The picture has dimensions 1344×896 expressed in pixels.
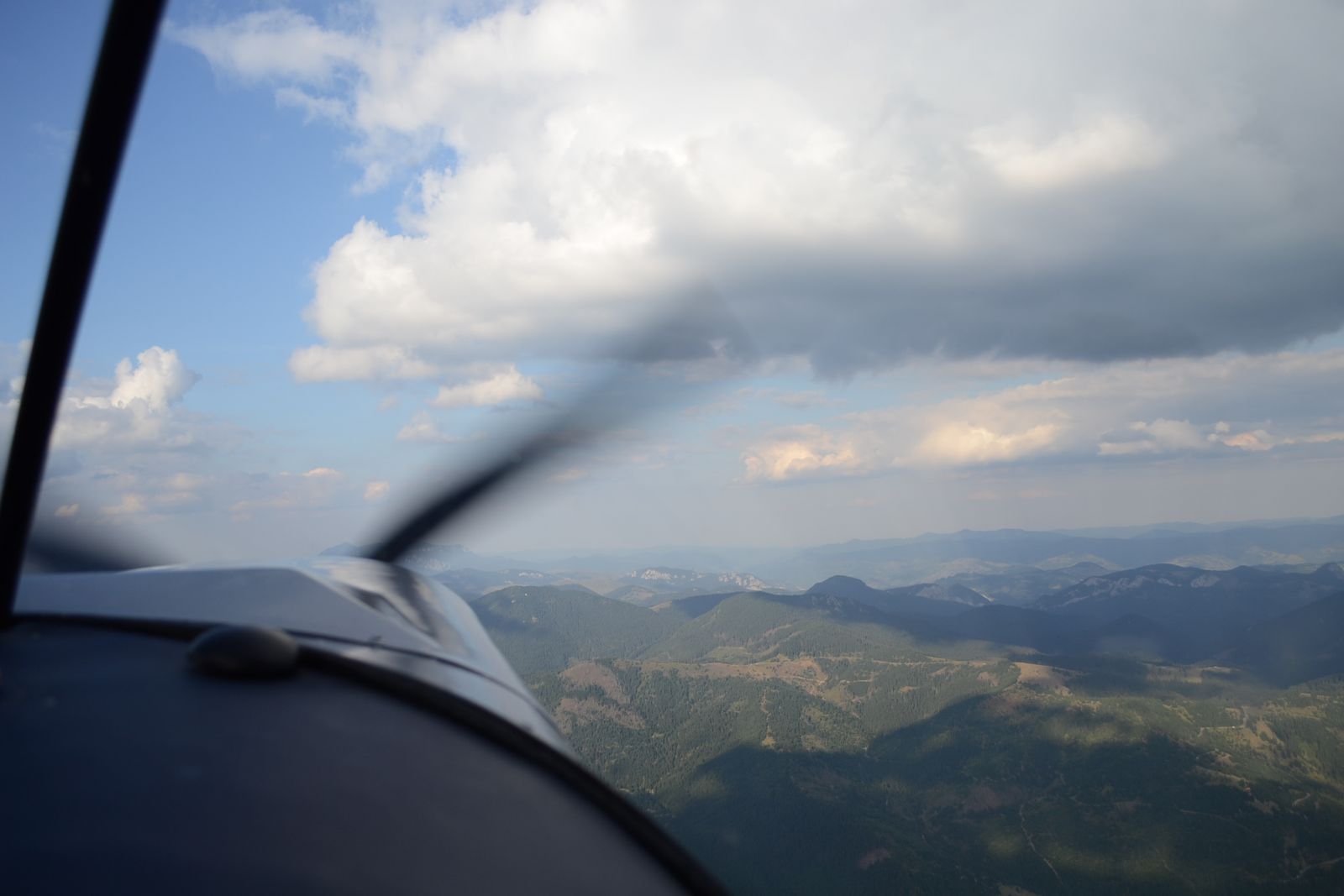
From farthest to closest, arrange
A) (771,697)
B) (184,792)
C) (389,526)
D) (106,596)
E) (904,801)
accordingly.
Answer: (771,697), (904,801), (389,526), (106,596), (184,792)

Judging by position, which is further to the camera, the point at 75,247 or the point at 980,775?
the point at 980,775

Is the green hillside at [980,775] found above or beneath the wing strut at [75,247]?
beneath

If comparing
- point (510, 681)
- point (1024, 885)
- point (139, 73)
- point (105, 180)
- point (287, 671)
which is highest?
point (139, 73)

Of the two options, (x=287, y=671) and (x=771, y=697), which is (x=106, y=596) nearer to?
(x=287, y=671)

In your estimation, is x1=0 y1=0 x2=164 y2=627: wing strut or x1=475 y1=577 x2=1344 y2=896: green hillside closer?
x1=0 y1=0 x2=164 y2=627: wing strut

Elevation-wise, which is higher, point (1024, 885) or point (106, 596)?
point (106, 596)

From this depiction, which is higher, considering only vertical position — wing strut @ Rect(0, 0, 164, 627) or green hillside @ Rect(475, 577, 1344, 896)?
wing strut @ Rect(0, 0, 164, 627)

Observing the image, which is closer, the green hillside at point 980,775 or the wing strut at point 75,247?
the wing strut at point 75,247

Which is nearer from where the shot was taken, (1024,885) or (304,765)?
(304,765)

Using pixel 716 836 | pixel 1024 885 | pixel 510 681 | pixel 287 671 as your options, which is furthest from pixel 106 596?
pixel 1024 885

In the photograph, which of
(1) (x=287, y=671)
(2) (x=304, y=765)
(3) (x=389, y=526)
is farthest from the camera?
(3) (x=389, y=526)

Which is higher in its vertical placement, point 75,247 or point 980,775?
point 75,247
